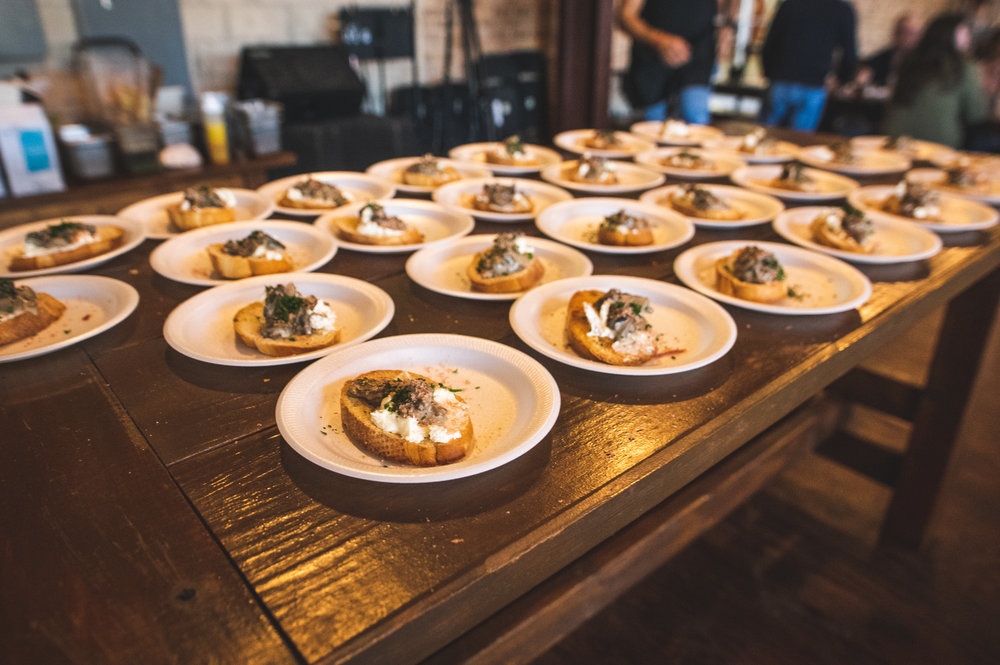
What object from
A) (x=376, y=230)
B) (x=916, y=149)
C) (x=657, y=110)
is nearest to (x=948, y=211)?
(x=916, y=149)

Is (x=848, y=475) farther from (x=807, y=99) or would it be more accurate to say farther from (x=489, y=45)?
(x=489, y=45)

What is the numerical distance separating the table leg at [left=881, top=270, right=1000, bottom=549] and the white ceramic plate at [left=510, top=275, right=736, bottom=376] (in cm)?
171

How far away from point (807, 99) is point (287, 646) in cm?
612

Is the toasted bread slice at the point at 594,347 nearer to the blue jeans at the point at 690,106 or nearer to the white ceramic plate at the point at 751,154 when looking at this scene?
the white ceramic plate at the point at 751,154

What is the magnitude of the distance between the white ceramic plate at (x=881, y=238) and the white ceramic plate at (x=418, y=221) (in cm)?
106

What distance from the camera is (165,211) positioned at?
226 centimetres

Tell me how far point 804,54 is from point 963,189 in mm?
3163

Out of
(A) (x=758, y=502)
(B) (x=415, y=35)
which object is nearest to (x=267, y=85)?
(B) (x=415, y=35)

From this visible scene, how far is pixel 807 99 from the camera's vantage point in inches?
219

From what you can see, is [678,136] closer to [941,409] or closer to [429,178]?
[429,178]

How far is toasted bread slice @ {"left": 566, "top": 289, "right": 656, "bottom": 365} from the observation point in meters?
1.34

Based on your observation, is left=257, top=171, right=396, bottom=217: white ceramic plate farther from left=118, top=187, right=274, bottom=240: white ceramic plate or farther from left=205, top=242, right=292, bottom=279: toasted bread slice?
left=205, top=242, right=292, bottom=279: toasted bread slice

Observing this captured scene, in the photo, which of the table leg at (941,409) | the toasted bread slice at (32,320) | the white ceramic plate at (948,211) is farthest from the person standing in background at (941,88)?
the toasted bread slice at (32,320)

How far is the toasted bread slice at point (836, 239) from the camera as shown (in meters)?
1.99
